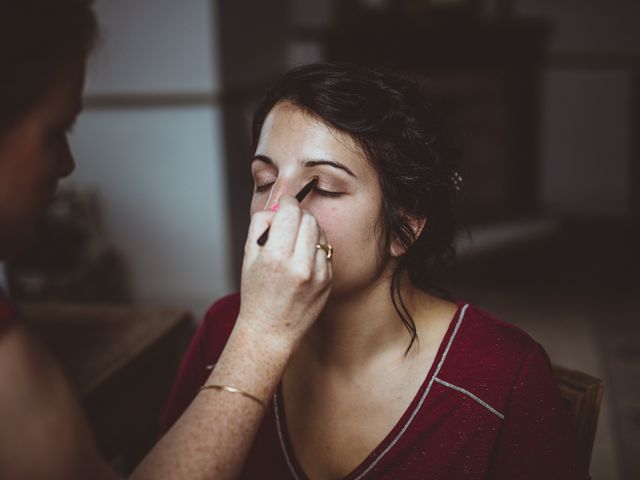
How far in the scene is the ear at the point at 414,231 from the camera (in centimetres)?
130

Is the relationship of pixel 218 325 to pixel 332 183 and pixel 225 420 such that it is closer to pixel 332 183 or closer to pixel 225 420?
pixel 332 183

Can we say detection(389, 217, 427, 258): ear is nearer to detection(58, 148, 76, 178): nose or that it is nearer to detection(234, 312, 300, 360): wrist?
detection(234, 312, 300, 360): wrist

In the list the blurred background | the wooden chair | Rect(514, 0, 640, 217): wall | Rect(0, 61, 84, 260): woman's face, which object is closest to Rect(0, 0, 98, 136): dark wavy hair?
Rect(0, 61, 84, 260): woman's face

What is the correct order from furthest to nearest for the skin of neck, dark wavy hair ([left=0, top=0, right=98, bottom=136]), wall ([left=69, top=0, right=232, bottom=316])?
wall ([left=69, top=0, right=232, bottom=316]) < the skin of neck < dark wavy hair ([left=0, top=0, right=98, bottom=136])

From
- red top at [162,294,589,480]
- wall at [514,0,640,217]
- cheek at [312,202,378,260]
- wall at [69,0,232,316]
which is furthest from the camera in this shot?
wall at [514,0,640,217]

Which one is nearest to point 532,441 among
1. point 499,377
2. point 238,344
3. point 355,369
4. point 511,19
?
point 499,377

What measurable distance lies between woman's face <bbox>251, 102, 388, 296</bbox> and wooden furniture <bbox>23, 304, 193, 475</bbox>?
0.51 meters

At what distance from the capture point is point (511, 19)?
19.0 ft

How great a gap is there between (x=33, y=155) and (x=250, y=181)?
381cm

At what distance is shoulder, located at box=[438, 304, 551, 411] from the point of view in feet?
3.70

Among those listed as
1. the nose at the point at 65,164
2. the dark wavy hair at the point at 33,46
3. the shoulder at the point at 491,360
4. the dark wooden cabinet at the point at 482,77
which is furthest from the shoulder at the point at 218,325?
the dark wooden cabinet at the point at 482,77

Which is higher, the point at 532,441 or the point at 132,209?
the point at 532,441

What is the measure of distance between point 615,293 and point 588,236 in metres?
1.77

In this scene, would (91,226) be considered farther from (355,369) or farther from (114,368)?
(355,369)
